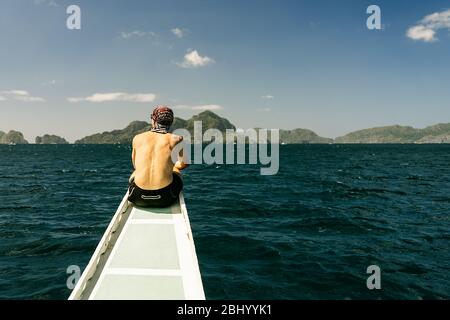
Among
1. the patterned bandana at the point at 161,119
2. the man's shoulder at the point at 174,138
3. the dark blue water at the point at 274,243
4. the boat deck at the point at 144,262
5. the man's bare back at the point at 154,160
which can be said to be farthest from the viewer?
the dark blue water at the point at 274,243

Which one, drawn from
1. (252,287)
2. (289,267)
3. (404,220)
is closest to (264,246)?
(289,267)

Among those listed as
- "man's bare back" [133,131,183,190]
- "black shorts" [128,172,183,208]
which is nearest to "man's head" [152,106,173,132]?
"man's bare back" [133,131,183,190]

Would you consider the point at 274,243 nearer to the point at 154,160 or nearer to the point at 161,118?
the point at 154,160

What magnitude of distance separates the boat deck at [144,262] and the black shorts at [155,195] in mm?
264

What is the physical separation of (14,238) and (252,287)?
11.0m

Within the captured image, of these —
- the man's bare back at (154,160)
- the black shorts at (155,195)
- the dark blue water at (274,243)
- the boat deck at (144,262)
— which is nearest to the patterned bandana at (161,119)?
the man's bare back at (154,160)

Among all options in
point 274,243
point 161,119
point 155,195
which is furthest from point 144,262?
point 274,243

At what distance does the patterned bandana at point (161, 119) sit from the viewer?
6.58 m

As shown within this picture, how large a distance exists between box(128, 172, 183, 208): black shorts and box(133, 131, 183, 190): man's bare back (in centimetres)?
10

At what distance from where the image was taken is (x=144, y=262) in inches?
187

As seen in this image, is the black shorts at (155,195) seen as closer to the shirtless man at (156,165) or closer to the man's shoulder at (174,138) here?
the shirtless man at (156,165)

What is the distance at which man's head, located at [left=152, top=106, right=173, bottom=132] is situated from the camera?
6586mm

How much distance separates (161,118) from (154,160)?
0.93 m
